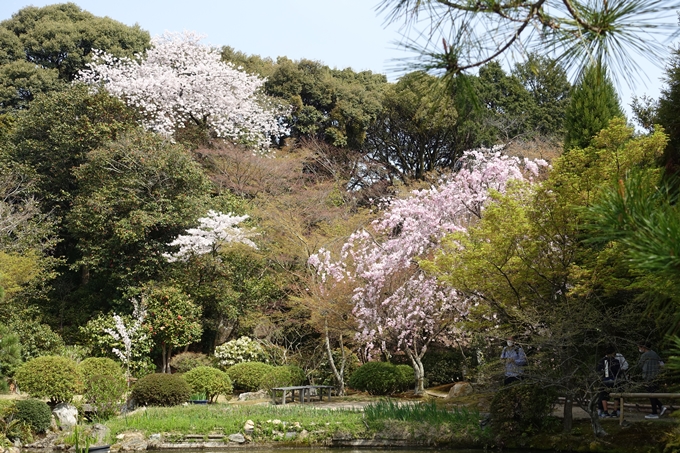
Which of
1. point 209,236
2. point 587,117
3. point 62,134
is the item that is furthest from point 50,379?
point 62,134

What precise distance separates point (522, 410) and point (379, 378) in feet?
18.9

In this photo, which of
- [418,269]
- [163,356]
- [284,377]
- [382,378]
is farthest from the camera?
[163,356]

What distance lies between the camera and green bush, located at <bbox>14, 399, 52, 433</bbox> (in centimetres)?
970

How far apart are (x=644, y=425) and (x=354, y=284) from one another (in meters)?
7.47

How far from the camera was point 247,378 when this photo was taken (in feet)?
47.1

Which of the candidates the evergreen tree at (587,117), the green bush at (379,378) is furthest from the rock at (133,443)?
the evergreen tree at (587,117)

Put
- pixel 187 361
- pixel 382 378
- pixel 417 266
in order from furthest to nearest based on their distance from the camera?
pixel 187 361 < pixel 382 378 < pixel 417 266

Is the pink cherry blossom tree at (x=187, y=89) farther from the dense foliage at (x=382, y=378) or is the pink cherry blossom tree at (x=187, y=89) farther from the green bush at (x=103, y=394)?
the green bush at (x=103, y=394)

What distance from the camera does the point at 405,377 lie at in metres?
14.3

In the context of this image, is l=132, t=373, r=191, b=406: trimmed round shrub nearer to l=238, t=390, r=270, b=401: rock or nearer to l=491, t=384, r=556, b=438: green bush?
l=238, t=390, r=270, b=401: rock

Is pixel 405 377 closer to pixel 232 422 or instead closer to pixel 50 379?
pixel 232 422

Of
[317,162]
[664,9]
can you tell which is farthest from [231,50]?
[664,9]

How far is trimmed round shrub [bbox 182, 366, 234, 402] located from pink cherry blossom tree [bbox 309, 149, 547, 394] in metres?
2.97

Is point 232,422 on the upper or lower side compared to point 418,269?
lower
